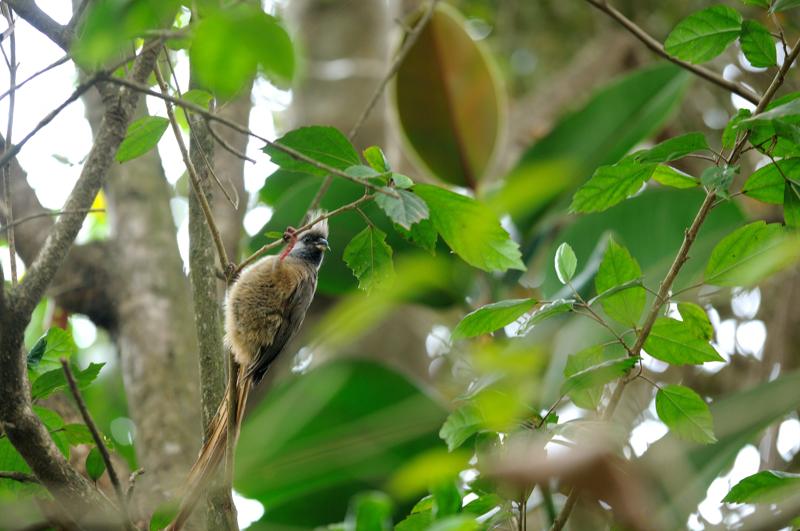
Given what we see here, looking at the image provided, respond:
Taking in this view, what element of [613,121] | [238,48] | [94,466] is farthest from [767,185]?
[613,121]

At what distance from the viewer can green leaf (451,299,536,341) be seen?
1.42 metres

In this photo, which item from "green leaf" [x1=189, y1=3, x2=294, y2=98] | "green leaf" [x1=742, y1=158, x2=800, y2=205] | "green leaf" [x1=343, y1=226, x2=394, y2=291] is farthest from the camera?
"green leaf" [x1=343, y1=226, x2=394, y2=291]

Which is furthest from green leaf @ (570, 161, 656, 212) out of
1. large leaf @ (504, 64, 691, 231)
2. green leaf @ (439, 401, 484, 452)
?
large leaf @ (504, 64, 691, 231)

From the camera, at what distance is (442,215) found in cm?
144

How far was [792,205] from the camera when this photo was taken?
55.8 inches

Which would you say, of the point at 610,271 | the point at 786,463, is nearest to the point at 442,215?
the point at 610,271

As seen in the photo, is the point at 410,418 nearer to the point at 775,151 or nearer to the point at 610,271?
the point at 610,271

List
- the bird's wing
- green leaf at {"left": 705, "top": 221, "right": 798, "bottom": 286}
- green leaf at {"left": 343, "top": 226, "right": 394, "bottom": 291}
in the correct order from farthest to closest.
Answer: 1. the bird's wing
2. green leaf at {"left": 343, "top": 226, "right": 394, "bottom": 291}
3. green leaf at {"left": 705, "top": 221, "right": 798, "bottom": 286}

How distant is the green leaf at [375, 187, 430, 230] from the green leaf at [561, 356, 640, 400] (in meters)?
0.33

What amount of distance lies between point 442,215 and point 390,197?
0.12m

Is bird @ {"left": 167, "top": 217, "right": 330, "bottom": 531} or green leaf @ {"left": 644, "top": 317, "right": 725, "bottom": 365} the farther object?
bird @ {"left": 167, "top": 217, "right": 330, "bottom": 531}

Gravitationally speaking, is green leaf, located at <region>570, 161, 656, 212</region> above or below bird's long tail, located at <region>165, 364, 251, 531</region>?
above

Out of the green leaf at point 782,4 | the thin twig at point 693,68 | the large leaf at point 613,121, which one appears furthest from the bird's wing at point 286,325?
the green leaf at point 782,4

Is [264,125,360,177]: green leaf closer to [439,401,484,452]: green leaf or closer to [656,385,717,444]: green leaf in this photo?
[439,401,484,452]: green leaf
